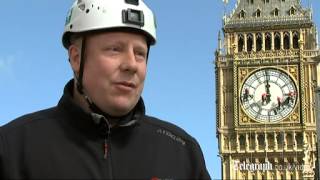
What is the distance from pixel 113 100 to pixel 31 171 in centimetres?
56

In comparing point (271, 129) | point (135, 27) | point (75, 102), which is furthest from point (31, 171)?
point (271, 129)

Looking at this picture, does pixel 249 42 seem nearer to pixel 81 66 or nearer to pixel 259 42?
pixel 259 42

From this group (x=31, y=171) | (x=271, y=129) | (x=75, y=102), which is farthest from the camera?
(x=271, y=129)

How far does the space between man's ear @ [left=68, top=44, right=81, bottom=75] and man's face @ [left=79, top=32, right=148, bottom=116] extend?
9cm

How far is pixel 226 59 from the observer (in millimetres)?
61719

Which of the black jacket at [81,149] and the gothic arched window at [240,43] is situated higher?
the gothic arched window at [240,43]

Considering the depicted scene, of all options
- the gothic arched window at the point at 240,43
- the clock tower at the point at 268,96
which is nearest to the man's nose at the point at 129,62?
the clock tower at the point at 268,96

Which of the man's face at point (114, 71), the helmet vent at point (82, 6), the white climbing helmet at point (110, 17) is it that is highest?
the helmet vent at point (82, 6)

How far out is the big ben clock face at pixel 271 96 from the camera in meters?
59.5

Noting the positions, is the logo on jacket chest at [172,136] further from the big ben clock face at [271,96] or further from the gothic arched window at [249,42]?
the gothic arched window at [249,42]

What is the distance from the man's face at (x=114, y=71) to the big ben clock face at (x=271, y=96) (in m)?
56.2

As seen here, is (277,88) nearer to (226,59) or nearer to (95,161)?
(226,59)

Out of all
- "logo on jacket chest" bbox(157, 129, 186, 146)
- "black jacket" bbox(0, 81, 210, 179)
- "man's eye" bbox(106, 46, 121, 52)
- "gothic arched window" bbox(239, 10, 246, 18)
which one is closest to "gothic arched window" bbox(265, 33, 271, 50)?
"gothic arched window" bbox(239, 10, 246, 18)

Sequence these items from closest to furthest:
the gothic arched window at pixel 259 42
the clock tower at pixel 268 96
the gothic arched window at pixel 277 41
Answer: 1. the clock tower at pixel 268 96
2. the gothic arched window at pixel 277 41
3. the gothic arched window at pixel 259 42
